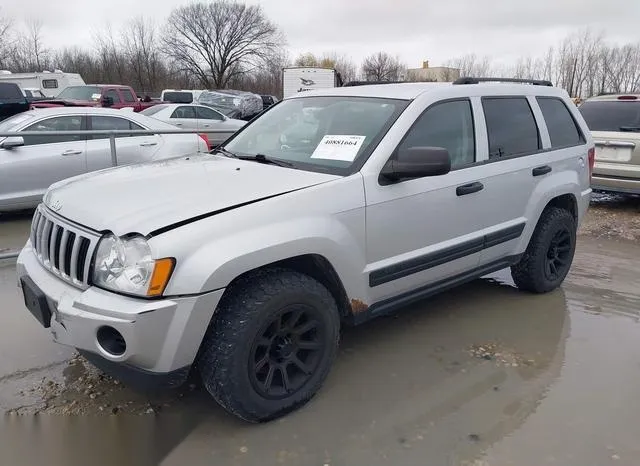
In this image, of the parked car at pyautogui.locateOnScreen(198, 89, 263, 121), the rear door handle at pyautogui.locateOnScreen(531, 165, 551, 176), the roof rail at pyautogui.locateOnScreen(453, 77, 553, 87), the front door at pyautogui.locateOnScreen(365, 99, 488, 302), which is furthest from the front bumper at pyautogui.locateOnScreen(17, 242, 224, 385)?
the parked car at pyautogui.locateOnScreen(198, 89, 263, 121)

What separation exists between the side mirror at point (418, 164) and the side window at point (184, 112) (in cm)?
1268

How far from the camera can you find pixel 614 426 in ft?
9.25

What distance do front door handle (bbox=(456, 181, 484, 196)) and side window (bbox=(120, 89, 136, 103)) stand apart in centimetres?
1742

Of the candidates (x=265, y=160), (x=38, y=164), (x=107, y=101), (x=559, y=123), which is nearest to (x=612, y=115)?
(x=559, y=123)

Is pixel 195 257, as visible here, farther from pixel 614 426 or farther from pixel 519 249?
pixel 519 249

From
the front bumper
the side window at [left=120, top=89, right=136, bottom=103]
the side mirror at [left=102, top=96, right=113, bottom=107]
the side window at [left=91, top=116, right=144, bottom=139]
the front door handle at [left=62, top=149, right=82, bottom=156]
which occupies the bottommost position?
the front bumper

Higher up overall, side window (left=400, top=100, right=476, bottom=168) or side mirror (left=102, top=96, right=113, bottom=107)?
side mirror (left=102, top=96, right=113, bottom=107)

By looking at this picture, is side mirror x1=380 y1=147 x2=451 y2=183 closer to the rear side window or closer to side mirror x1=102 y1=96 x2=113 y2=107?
side mirror x1=102 y1=96 x2=113 y2=107

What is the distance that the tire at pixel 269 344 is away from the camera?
257cm

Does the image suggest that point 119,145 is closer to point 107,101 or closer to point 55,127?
point 55,127

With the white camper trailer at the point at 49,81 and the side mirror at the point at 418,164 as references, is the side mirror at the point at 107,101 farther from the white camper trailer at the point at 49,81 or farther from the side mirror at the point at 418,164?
the side mirror at the point at 418,164

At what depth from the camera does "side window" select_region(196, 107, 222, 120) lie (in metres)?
15.6

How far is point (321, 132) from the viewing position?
3.56m

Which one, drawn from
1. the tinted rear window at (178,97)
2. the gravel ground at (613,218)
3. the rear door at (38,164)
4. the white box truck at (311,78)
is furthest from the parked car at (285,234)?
the white box truck at (311,78)
